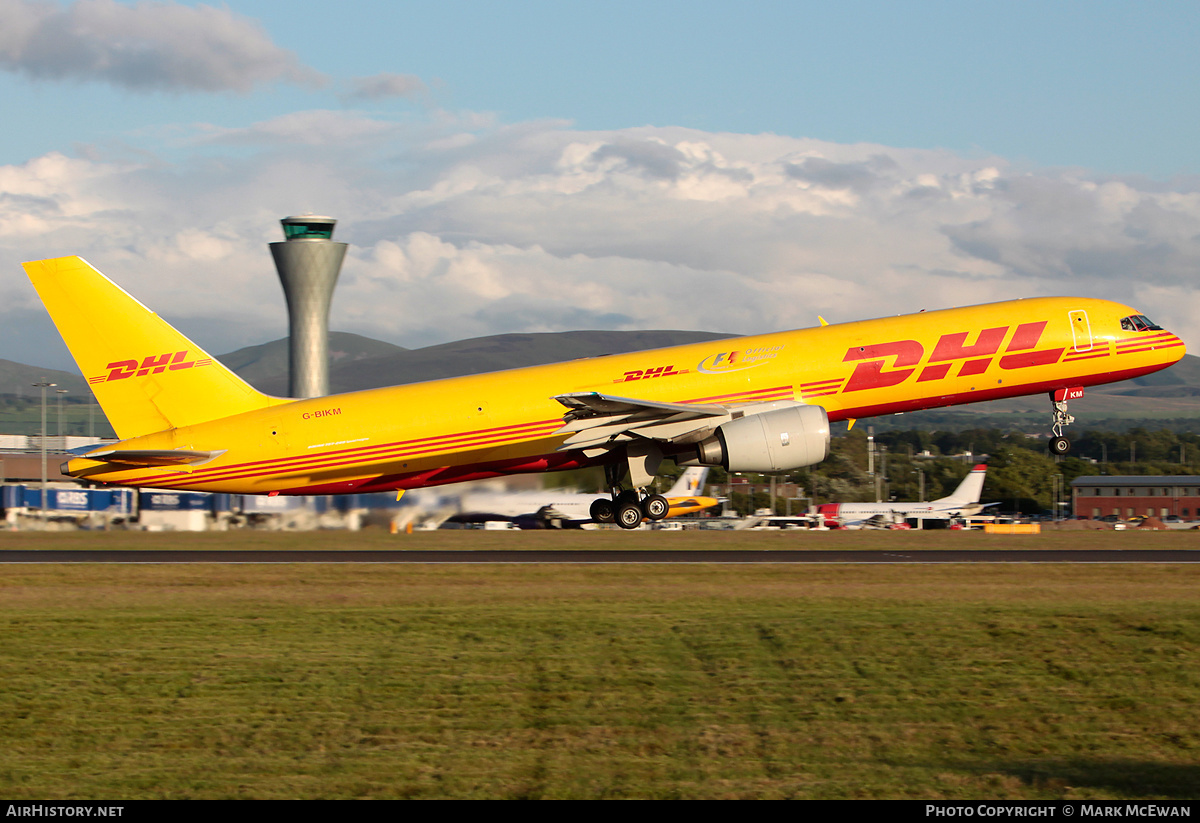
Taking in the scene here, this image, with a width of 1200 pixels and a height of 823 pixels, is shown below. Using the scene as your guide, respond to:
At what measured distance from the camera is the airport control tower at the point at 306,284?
138 metres

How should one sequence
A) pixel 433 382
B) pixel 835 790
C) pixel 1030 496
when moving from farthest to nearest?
1. pixel 1030 496
2. pixel 433 382
3. pixel 835 790

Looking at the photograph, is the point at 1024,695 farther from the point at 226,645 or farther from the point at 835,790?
the point at 226,645

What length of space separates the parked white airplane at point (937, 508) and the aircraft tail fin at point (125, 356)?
55738 millimetres

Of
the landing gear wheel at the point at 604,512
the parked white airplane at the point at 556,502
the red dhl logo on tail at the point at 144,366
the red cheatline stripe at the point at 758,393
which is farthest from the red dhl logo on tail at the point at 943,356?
the red dhl logo on tail at the point at 144,366

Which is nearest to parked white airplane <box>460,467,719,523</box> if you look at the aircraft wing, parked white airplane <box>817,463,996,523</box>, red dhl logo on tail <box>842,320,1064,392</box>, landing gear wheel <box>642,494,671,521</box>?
parked white airplane <box>817,463,996,523</box>

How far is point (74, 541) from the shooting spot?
153ft

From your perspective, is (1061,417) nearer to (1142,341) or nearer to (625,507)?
(1142,341)

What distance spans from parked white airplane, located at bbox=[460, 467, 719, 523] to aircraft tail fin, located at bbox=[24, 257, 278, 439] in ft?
60.3

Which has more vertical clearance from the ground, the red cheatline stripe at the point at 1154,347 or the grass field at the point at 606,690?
the red cheatline stripe at the point at 1154,347

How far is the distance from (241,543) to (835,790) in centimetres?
3686

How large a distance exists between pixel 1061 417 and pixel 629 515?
1445 cm

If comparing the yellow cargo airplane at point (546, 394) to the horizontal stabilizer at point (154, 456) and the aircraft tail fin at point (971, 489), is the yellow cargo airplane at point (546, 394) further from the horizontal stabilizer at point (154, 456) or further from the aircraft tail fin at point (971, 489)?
the aircraft tail fin at point (971, 489)

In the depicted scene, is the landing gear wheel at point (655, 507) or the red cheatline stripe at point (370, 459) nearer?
the red cheatline stripe at point (370, 459)
